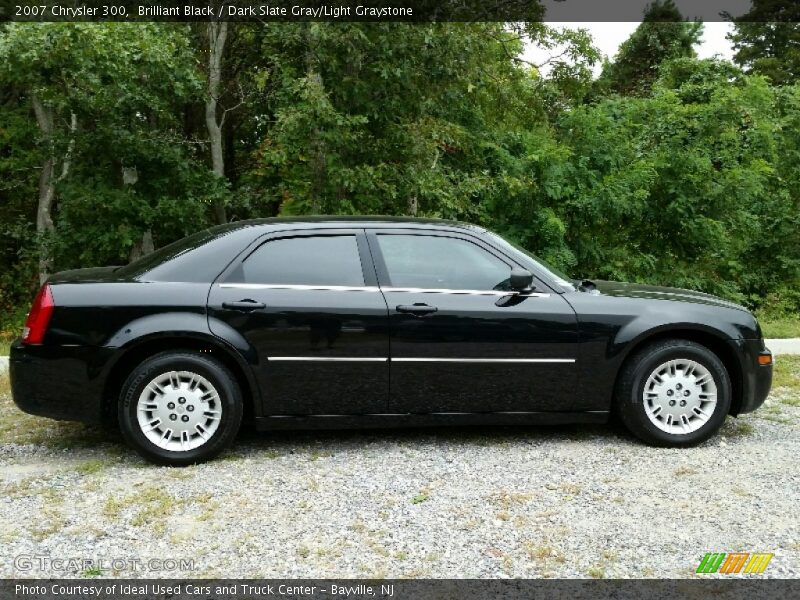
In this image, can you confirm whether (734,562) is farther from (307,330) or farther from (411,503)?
(307,330)

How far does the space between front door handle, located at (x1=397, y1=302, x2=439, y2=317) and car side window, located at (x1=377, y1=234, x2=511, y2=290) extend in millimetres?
157

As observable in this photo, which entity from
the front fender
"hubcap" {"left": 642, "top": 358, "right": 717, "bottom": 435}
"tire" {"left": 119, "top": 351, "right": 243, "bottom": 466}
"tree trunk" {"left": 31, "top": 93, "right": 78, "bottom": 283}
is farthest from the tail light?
"tree trunk" {"left": 31, "top": 93, "right": 78, "bottom": 283}

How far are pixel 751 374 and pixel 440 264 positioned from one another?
2213 mm

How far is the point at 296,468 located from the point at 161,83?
838 centimetres

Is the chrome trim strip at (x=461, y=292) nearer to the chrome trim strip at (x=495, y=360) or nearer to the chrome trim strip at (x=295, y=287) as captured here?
the chrome trim strip at (x=295, y=287)

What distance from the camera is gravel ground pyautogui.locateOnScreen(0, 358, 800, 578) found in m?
3.54

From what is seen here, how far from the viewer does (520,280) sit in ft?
16.8

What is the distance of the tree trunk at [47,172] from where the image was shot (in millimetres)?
11656

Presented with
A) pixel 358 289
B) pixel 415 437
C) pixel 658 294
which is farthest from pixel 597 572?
pixel 658 294

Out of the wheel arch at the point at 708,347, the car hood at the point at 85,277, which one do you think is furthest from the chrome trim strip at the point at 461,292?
the car hood at the point at 85,277

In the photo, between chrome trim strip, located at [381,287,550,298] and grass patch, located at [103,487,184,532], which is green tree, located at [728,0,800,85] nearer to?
chrome trim strip, located at [381,287,550,298]

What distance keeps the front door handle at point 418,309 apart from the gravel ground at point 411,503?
906 mm

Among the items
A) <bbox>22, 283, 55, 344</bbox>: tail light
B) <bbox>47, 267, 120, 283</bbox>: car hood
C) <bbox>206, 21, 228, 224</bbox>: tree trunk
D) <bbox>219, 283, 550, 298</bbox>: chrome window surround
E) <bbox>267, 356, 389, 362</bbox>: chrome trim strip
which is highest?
<bbox>206, 21, 228, 224</bbox>: tree trunk

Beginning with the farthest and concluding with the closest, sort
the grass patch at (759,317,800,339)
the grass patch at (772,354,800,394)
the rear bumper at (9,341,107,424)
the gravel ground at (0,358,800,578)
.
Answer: the grass patch at (759,317,800,339)
the grass patch at (772,354,800,394)
the rear bumper at (9,341,107,424)
the gravel ground at (0,358,800,578)
